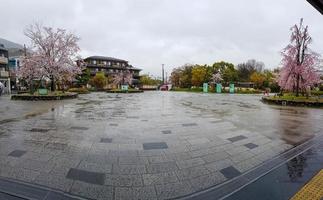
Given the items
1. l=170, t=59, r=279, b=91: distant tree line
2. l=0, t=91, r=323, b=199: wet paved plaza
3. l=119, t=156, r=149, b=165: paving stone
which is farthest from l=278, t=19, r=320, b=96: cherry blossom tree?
l=170, t=59, r=279, b=91: distant tree line

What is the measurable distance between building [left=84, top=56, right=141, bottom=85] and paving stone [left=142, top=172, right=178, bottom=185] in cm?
6153

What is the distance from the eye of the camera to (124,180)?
3543mm

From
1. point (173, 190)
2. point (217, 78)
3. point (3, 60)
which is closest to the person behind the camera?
point (173, 190)

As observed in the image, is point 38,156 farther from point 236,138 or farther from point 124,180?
point 236,138

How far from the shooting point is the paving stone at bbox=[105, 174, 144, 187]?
135 inches

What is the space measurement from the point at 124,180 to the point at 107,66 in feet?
225

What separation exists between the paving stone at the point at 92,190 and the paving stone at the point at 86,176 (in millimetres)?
121

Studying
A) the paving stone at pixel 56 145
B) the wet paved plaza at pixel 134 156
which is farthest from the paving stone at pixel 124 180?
the paving stone at pixel 56 145

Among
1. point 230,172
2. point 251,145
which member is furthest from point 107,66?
point 230,172

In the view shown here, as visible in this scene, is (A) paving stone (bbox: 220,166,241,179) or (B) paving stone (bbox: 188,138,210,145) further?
(B) paving stone (bbox: 188,138,210,145)

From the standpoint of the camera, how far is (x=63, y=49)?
24.1 meters

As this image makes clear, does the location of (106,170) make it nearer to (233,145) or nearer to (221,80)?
(233,145)

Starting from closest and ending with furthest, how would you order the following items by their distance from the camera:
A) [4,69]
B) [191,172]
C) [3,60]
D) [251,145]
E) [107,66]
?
[191,172] → [251,145] → [3,60] → [4,69] → [107,66]

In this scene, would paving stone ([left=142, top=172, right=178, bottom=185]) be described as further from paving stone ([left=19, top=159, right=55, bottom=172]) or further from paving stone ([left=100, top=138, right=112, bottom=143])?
paving stone ([left=100, top=138, right=112, bottom=143])
